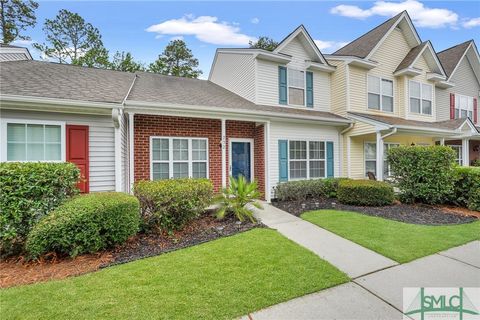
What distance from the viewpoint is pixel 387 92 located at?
40.5ft

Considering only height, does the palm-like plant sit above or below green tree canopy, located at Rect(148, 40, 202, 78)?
below

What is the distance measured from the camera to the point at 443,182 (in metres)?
8.07

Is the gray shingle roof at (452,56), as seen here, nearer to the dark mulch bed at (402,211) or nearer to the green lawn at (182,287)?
the dark mulch bed at (402,211)

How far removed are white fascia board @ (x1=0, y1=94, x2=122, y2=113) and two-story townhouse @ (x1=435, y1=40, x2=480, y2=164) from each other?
17473 millimetres

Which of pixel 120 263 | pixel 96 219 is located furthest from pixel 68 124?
pixel 120 263

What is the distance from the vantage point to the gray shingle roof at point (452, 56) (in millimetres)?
14922

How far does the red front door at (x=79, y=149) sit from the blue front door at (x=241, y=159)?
5019 mm

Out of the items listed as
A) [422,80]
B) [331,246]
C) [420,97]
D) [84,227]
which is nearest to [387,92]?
[420,97]

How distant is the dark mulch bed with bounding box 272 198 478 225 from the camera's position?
267 inches

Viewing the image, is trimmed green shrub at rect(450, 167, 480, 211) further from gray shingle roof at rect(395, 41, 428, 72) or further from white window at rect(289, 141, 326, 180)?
gray shingle roof at rect(395, 41, 428, 72)

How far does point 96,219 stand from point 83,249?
584 millimetres

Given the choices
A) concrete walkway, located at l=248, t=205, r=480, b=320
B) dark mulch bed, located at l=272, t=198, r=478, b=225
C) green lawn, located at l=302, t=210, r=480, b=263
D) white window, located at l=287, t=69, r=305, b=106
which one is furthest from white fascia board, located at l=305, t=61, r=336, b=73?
concrete walkway, located at l=248, t=205, r=480, b=320

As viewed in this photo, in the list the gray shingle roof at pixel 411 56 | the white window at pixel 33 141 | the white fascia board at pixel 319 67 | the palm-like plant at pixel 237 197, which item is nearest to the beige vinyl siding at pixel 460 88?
the gray shingle roof at pixel 411 56

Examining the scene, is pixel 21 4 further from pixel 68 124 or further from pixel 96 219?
pixel 96 219
